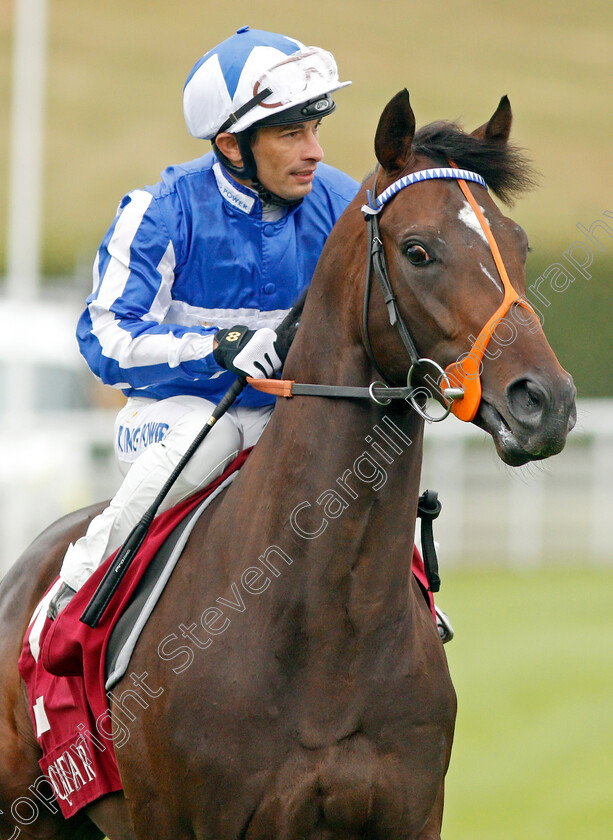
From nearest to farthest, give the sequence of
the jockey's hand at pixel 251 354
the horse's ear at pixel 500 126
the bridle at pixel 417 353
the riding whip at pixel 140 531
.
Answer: the bridle at pixel 417 353, the horse's ear at pixel 500 126, the jockey's hand at pixel 251 354, the riding whip at pixel 140 531

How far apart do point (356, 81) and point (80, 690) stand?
23.3m

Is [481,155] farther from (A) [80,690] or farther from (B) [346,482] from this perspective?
(A) [80,690]

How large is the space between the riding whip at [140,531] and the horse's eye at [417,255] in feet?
1.80

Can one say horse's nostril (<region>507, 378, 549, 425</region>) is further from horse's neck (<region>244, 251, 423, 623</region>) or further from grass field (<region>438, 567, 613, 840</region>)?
grass field (<region>438, 567, 613, 840</region>)

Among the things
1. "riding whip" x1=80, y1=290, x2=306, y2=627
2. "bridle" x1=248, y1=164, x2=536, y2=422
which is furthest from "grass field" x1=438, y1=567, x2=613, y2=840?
"bridle" x1=248, y1=164, x2=536, y2=422

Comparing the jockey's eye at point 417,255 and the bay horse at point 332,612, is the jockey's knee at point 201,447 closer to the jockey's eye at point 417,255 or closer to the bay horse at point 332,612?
the bay horse at point 332,612

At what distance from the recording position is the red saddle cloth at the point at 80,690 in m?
3.14

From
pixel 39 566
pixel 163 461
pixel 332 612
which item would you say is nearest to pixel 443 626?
pixel 332 612

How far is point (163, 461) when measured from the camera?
322 centimetres

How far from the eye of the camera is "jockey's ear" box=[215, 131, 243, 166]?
3.29 m

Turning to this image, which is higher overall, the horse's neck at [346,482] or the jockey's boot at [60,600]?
the horse's neck at [346,482]

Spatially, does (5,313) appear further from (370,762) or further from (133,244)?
(370,762)

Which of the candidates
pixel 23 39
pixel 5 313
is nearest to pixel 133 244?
pixel 23 39

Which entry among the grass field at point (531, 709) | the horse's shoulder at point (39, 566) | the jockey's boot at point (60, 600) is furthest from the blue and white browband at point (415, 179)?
the grass field at point (531, 709)
